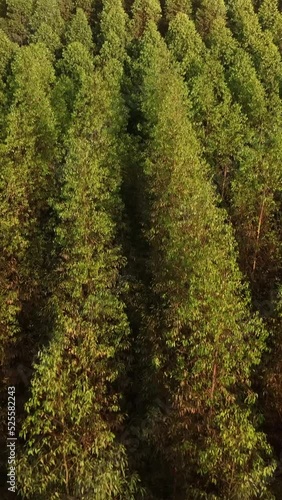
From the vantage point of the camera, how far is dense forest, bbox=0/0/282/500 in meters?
18.2

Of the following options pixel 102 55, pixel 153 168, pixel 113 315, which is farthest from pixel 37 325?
pixel 102 55

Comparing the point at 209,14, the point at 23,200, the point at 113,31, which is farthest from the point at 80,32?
the point at 23,200

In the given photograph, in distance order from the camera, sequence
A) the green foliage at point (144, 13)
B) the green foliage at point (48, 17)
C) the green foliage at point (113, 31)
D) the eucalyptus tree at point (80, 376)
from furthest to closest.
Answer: the green foliage at point (144, 13) < the green foliage at point (48, 17) < the green foliage at point (113, 31) < the eucalyptus tree at point (80, 376)

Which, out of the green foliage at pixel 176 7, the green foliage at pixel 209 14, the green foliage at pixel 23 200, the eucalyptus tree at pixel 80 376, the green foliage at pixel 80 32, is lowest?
the eucalyptus tree at pixel 80 376

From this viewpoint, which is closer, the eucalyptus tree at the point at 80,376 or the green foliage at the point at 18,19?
the eucalyptus tree at the point at 80,376

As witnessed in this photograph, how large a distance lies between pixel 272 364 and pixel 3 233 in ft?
47.0

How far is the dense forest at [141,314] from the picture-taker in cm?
1817

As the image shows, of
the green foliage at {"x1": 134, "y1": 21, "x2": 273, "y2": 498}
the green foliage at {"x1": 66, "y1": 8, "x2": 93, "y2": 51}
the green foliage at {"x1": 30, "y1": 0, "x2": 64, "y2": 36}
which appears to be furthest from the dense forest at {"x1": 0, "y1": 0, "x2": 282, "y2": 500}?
the green foliage at {"x1": 30, "y1": 0, "x2": 64, "y2": 36}

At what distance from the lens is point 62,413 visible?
17859mm

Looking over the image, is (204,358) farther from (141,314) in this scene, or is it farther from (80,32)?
(80,32)

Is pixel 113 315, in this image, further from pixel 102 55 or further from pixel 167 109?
pixel 102 55

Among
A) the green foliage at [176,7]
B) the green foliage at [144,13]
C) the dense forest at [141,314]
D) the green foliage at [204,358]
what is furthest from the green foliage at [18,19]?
the green foliage at [204,358]

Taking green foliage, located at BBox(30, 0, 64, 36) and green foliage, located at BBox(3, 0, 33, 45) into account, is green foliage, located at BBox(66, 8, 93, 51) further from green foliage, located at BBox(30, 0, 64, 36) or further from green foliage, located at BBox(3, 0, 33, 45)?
green foliage, located at BBox(3, 0, 33, 45)

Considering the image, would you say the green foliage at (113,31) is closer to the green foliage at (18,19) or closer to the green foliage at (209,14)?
the green foliage at (209,14)
